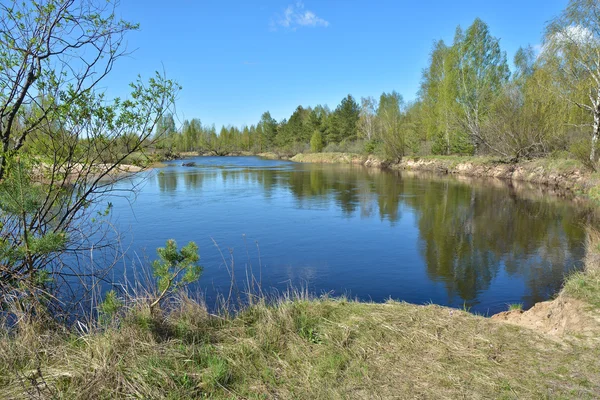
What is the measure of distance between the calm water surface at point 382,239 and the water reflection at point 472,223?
0.04 m

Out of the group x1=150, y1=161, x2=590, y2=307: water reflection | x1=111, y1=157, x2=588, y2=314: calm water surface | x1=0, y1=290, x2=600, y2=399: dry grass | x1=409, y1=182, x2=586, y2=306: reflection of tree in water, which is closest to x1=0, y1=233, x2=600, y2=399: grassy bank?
x1=0, y1=290, x2=600, y2=399: dry grass

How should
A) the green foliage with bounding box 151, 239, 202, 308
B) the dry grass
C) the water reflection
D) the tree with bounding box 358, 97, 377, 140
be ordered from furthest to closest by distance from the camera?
the tree with bounding box 358, 97, 377, 140 → the water reflection → the green foliage with bounding box 151, 239, 202, 308 → the dry grass

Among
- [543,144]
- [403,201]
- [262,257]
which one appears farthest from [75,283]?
[543,144]

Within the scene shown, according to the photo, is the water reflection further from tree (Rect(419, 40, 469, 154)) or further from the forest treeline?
tree (Rect(419, 40, 469, 154))

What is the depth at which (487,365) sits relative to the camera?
13.0 feet

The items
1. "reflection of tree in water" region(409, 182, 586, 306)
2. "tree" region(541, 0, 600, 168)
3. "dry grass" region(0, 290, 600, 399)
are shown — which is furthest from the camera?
"tree" region(541, 0, 600, 168)

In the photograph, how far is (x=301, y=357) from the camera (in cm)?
412

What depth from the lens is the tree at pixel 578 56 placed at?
19875mm

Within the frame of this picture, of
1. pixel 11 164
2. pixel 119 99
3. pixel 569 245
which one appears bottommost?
pixel 569 245

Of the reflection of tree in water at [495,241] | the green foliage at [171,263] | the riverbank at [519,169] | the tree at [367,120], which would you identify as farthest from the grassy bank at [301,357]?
the tree at [367,120]

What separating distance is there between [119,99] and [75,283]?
4.88 m

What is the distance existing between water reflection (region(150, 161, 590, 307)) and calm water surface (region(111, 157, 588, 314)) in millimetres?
43

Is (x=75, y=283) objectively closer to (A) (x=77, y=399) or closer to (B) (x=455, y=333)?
(A) (x=77, y=399)

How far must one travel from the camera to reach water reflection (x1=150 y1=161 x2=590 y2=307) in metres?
9.16
